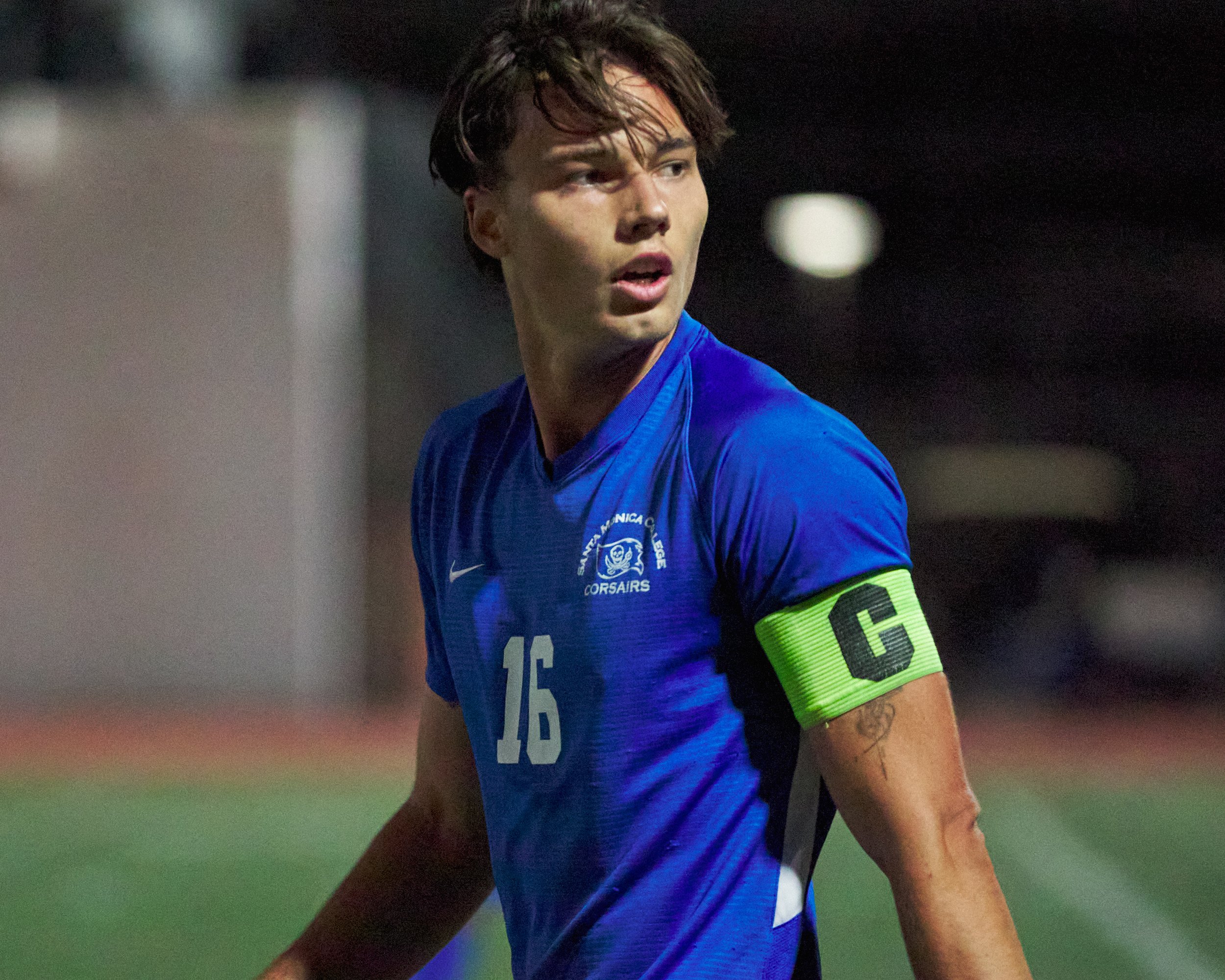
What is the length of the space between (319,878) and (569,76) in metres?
6.68

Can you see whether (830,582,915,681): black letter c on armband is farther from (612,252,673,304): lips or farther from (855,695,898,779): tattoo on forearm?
(612,252,673,304): lips

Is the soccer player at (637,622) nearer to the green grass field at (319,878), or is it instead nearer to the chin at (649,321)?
the chin at (649,321)

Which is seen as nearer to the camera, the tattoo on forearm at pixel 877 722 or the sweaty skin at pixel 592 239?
the tattoo on forearm at pixel 877 722

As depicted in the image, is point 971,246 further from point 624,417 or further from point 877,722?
point 877,722

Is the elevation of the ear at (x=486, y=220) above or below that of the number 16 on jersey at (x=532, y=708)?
above

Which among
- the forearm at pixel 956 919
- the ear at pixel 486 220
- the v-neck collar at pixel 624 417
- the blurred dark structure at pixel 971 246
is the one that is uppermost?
the blurred dark structure at pixel 971 246

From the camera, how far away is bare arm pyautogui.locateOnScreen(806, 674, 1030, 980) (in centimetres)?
139

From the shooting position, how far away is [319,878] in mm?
7879

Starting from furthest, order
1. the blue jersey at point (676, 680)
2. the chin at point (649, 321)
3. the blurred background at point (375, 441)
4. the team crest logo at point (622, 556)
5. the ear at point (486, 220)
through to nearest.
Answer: the blurred background at point (375, 441) < the ear at point (486, 220) < the chin at point (649, 321) < the team crest logo at point (622, 556) < the blue jersey at point (676, 680)

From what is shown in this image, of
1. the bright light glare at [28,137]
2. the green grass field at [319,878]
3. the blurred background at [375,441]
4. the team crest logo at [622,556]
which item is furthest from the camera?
the bright light glare at [28,137]

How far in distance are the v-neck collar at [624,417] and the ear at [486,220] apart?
11.2 inches

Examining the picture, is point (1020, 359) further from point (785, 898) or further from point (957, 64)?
point (785, 898)

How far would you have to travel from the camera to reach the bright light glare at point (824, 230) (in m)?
21.0

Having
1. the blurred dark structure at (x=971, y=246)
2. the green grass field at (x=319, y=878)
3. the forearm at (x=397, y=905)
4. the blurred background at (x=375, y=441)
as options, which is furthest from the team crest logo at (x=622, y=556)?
the blurred dark structure at (x=971, y=246)
